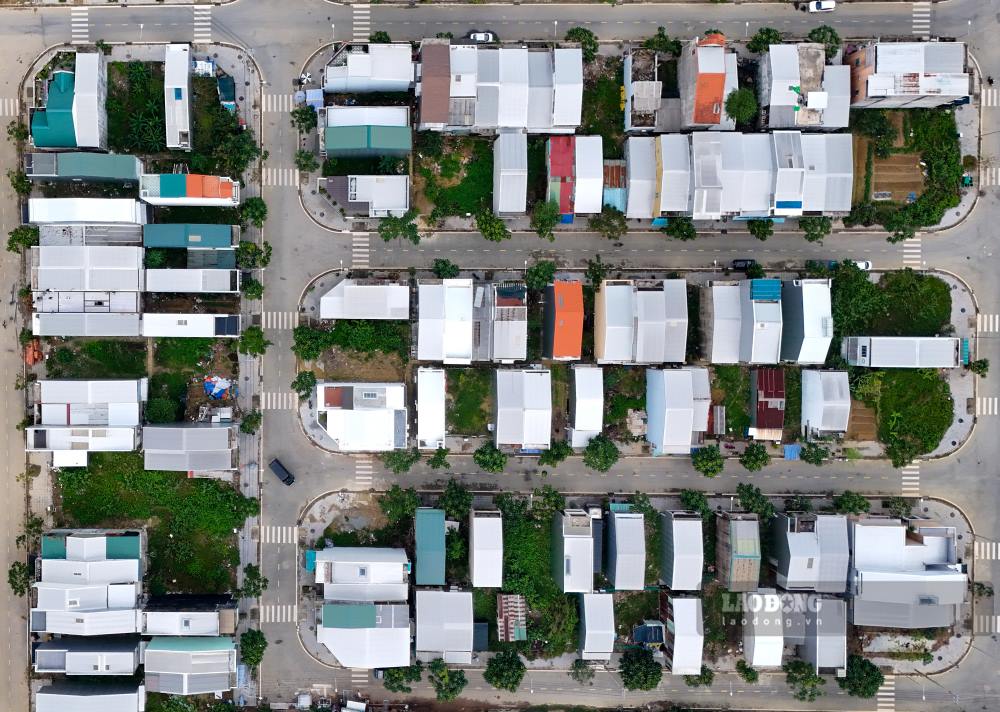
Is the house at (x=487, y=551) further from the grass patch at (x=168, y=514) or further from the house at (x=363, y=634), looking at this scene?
the grass patch at (x=168, y=514)

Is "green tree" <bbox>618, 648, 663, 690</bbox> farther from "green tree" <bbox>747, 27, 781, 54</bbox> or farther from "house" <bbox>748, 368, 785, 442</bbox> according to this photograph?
"green tree" <bbox>747, 27, 781, 54</bbox>

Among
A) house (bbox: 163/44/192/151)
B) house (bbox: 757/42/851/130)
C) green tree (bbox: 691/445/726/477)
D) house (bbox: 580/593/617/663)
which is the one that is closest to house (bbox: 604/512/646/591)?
house (bbox: 580/593/617/663)

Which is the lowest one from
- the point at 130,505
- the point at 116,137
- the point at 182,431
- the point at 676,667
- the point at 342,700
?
the point at 342,700

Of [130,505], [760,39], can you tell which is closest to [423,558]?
[130,505]

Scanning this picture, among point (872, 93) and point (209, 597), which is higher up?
point (872, 93)

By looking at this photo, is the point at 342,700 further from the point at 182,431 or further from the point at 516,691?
the point at 182,431

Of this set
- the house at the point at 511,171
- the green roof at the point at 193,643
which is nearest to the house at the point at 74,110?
the house at the point at 511,171
